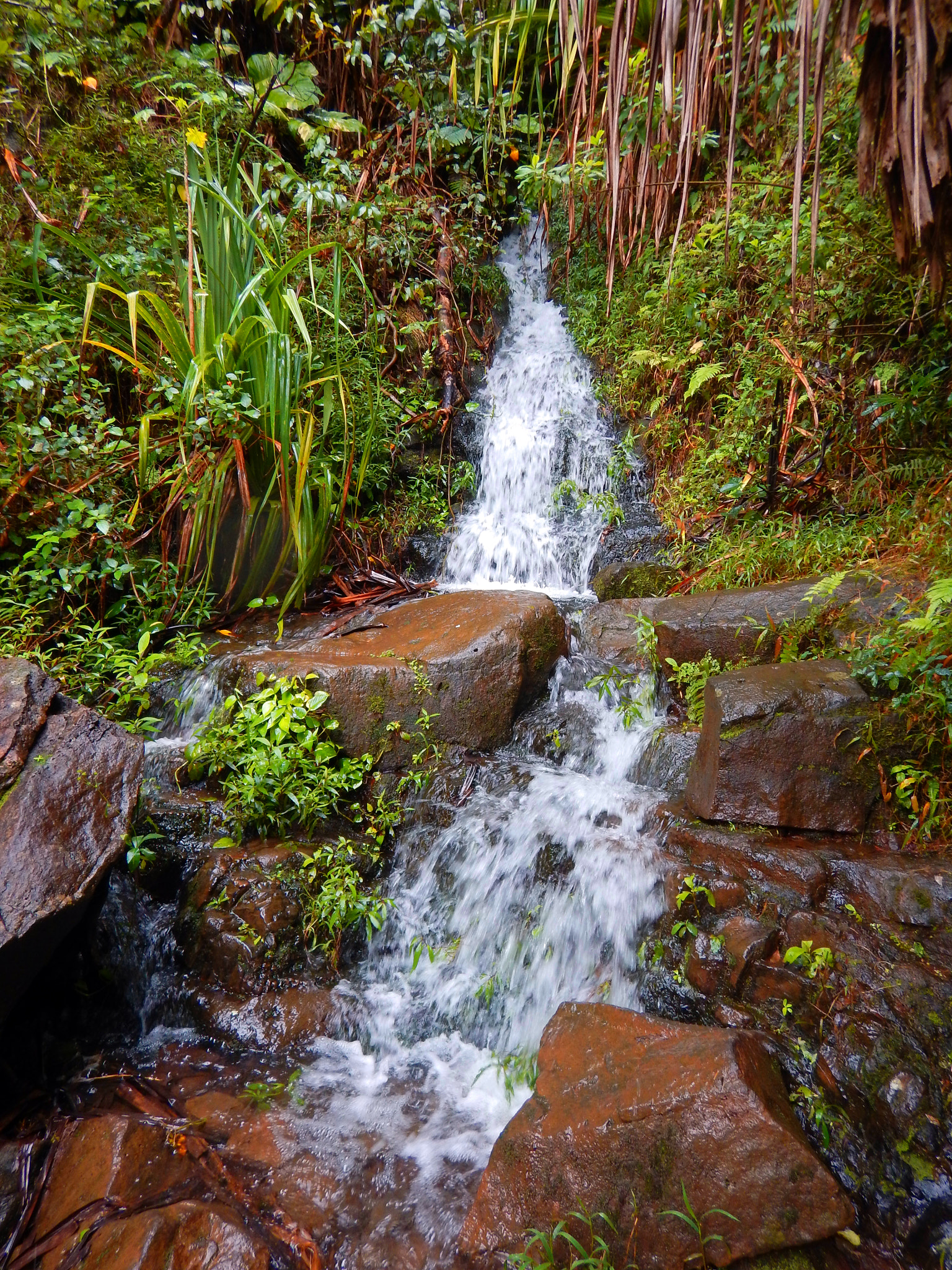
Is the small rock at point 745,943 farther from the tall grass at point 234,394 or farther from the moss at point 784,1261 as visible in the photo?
the tall grass at point 234,394

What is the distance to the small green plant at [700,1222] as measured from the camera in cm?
169

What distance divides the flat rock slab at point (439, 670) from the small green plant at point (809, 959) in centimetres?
176

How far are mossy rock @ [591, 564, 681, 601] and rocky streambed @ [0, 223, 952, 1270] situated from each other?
796 mm

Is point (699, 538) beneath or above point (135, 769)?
above

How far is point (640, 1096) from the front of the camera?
1852 mm

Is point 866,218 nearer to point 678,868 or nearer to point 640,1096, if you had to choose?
point 678,868

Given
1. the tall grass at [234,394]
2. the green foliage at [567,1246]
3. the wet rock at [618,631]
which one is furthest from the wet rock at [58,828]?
the wet rock at [618,631]

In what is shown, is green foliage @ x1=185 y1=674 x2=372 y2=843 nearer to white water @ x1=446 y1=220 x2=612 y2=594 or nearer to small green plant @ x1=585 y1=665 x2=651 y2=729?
small green plant @ x1=585 y1=665 x2=651 y2=729

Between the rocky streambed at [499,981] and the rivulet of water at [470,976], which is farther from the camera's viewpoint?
the rivulet of water at [470,976]

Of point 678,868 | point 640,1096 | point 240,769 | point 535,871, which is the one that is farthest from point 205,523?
point 640,1096

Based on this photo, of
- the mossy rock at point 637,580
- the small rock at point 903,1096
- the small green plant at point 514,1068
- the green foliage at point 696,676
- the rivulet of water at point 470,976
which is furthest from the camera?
the mossy rock at point 637,580

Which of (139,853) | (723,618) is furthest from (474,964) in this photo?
(723,618)

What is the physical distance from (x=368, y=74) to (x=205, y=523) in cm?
605

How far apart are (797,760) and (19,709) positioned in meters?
2.94
